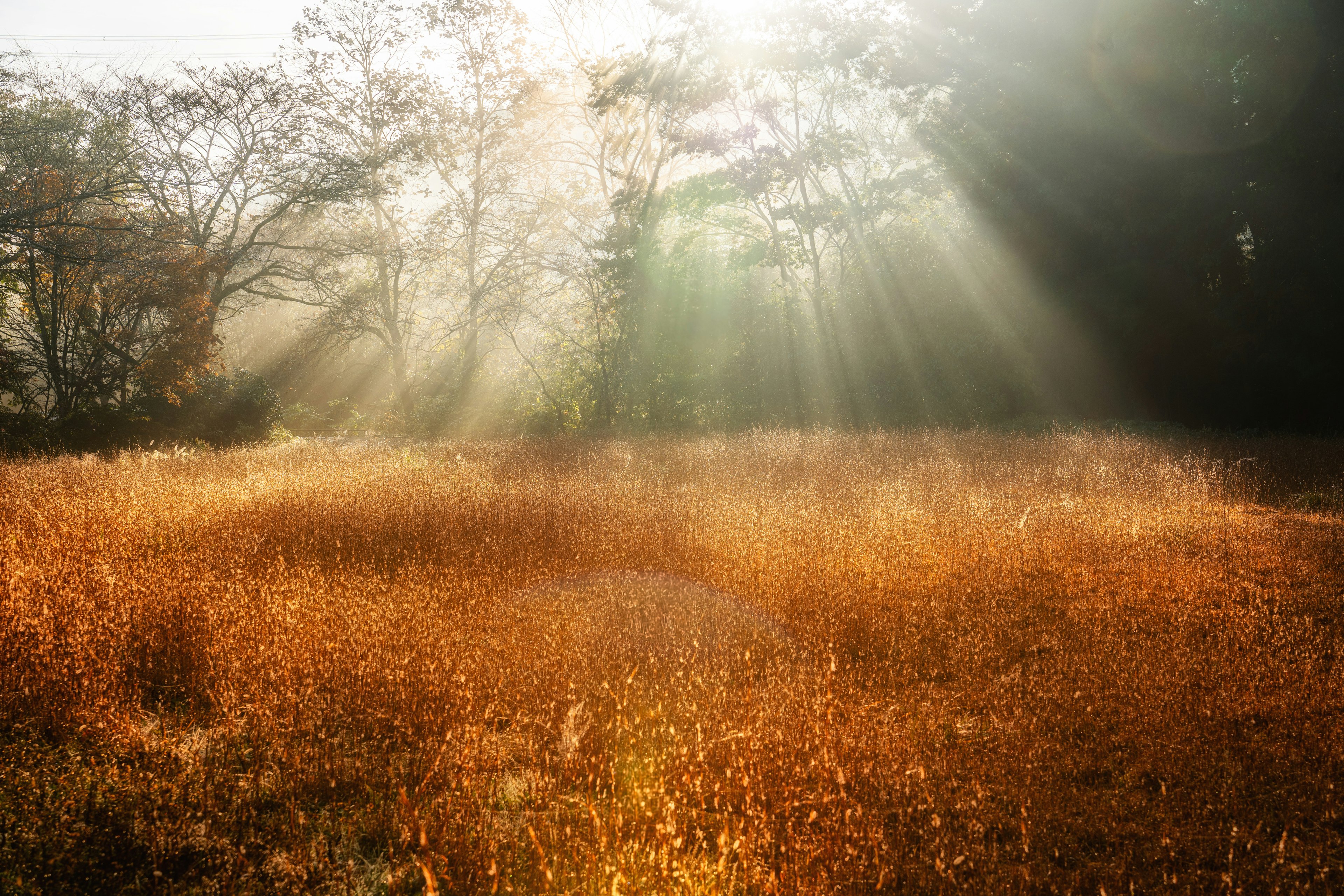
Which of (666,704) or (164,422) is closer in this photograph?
(666,704)

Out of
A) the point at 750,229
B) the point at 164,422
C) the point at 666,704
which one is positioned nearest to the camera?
the point at 666,704

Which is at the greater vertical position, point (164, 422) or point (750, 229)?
point (750, 229)

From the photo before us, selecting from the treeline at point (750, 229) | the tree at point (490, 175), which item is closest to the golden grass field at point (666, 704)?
the treeline at point (750, 229)

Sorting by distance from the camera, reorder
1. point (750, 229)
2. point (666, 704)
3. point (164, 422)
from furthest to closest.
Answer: point (750, 229), point (164, 422), point (666, 704)

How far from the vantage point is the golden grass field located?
218 cm

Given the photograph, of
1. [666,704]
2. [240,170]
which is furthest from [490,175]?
[666,704]

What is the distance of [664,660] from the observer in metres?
3.62

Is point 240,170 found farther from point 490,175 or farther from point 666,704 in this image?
point 666,704

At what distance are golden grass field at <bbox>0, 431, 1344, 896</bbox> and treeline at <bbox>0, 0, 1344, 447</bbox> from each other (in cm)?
549

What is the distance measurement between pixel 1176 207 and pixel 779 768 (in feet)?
47.5

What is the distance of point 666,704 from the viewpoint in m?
3.19

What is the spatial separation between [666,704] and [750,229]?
17.7 meters

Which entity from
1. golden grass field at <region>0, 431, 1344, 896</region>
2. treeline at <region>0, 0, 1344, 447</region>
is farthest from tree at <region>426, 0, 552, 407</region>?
golden grass field at <region>0, 431, 1344, 896</region>

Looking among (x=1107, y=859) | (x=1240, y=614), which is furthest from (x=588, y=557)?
(x=1240, y=614)
